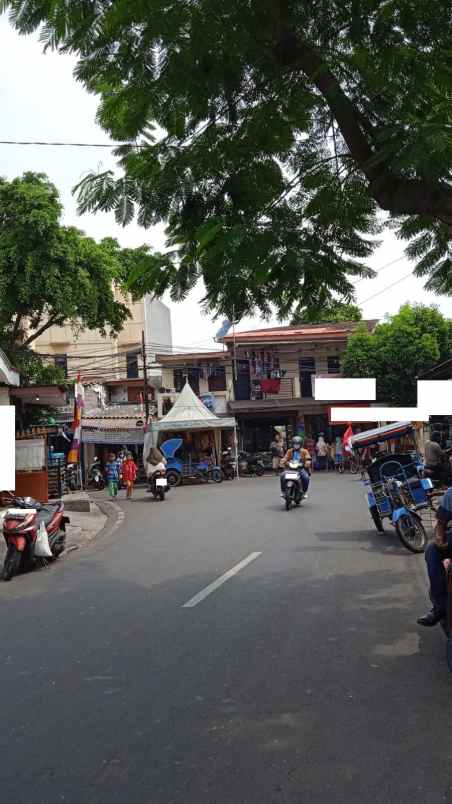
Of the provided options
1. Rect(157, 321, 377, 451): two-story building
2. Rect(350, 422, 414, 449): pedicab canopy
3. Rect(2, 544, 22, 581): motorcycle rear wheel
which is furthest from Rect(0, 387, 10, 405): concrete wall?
Rect(157, 321, 377, 451): two-story building

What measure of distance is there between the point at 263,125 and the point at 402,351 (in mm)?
30636

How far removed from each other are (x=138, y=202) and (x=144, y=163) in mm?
315

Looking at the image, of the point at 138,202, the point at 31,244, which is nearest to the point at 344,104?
the point at 138,202

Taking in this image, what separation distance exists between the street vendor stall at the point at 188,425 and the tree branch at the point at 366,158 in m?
24.7

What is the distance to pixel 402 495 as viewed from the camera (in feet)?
35.4

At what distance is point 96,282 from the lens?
2334 centimetres

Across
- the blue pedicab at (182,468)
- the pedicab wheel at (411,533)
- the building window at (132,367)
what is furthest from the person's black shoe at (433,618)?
the building window at (132,367)

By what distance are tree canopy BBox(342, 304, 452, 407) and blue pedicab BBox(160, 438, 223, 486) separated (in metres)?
9.88

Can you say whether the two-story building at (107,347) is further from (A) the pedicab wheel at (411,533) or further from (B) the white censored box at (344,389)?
(A) the pedicab wheel at (411,533)

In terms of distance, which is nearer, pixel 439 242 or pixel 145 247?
pixel 145 247

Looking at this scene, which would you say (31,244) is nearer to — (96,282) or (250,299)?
(96,282)

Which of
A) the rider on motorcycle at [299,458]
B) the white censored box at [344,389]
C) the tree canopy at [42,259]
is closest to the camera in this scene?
the white censored box at [344,389]

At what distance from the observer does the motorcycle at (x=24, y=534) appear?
10211 mm

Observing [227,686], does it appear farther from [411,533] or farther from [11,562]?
[11,562]
